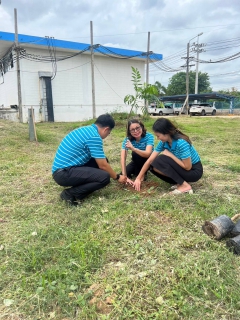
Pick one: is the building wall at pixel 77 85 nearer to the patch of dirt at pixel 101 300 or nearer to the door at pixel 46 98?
the door at pixel 46 98

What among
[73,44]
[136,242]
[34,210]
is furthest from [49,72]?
[136,242]

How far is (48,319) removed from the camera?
1395 mm

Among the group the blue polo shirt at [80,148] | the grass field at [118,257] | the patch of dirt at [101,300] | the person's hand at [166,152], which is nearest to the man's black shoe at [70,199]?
the grass field at [118,257]

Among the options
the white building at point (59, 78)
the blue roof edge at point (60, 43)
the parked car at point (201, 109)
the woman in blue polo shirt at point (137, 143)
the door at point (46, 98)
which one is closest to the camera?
the woman in blue polo shirt at point (137, 143)

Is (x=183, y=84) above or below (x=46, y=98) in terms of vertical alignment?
above

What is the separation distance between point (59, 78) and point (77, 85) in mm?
1287

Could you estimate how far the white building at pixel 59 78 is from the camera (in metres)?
15.6

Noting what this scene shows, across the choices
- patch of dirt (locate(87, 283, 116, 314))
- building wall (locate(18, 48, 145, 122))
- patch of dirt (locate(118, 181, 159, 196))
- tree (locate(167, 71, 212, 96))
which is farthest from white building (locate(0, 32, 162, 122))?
tree (locate(167, 71, 212, 96))

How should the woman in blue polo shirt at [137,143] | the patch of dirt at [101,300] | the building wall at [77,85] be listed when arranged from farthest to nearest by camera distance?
the building wall at [77,85] → the woman in blue polo shirt at [137,143] → the patch of dirt at [101,300]

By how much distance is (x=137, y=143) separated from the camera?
131 inches

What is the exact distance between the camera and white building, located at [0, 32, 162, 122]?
15602 millimetres

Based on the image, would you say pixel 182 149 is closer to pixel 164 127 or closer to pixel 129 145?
pixel 164 127

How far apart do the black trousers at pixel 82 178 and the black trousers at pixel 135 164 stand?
2.63 feet

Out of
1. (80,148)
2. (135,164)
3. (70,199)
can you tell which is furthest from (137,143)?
(70,199)
